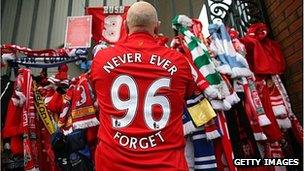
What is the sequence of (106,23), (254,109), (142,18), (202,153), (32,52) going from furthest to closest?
(106,23) → (32,52) → (254,109) → (202,153) → (142,18)

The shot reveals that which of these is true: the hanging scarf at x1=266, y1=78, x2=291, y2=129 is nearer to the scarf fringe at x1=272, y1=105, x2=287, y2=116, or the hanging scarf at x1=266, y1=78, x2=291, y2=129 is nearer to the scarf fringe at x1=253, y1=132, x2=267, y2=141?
the scarf fringe at x1=272, y1=105, x2=287, y2=116

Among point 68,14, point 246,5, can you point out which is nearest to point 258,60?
point 246,5

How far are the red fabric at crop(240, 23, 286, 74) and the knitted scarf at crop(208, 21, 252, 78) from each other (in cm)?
19

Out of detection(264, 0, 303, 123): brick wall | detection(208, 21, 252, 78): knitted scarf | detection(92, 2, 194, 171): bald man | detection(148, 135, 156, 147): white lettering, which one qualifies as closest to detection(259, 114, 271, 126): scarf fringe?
detection(208, 21, 252, 78): knitted scarf

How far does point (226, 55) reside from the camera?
8.09ft

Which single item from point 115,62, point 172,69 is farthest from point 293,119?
point 115,62

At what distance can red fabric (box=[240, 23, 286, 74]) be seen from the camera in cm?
257

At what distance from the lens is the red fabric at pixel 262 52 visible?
2566mm

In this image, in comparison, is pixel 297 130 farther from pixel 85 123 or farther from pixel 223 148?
pixel 85 123

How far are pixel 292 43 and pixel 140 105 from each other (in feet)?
5.67

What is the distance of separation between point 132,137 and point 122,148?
0.22 ft

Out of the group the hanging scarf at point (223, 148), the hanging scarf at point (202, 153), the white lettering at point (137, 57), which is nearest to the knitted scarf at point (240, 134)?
the hanging scarf at point (223, 148)

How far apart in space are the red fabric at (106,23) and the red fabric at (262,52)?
1.45 metres

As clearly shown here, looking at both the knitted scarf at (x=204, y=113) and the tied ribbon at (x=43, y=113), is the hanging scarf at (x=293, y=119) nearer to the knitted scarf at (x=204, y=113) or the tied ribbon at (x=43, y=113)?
the knitted scarf at (x=204, y=113)
